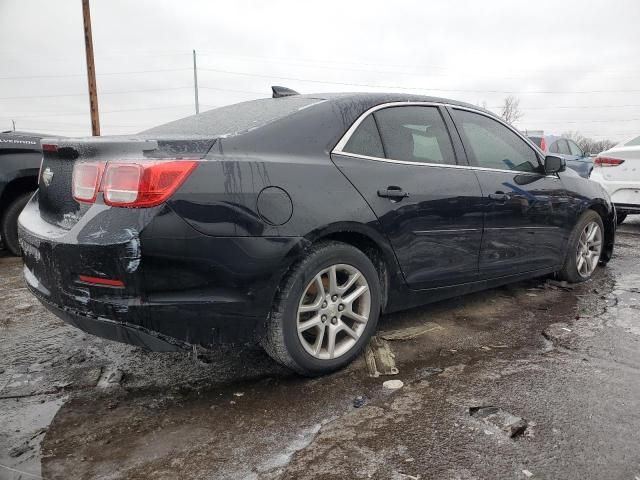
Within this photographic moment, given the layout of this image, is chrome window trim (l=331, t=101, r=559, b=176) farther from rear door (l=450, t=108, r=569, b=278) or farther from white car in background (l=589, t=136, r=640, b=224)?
white car in background (l=589, t=136, r=640, b=224)

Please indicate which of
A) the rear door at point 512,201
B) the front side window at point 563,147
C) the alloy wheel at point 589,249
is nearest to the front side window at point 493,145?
the rear door at point 512,201

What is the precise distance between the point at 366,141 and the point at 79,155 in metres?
1.49

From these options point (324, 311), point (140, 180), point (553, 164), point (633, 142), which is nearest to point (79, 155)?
point (140, 180)

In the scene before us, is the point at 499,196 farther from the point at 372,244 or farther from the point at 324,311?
the point at 324,311

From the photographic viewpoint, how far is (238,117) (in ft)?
8.88

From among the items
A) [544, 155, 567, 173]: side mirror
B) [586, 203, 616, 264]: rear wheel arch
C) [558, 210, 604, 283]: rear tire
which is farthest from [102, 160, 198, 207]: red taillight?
[586, 203, 616, 264]: rear wheel arch

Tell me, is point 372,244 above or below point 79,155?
below

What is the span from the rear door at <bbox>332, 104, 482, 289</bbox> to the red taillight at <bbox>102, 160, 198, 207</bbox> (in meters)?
0.86

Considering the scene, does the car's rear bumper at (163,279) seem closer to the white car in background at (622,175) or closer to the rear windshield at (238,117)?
the rear windshield at (238,117)

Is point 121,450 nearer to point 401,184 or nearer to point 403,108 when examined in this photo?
point 401,184

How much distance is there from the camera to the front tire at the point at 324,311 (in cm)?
238

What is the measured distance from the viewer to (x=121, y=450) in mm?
1976

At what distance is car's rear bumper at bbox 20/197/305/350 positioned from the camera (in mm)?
2039

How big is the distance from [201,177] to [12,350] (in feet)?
6.24
